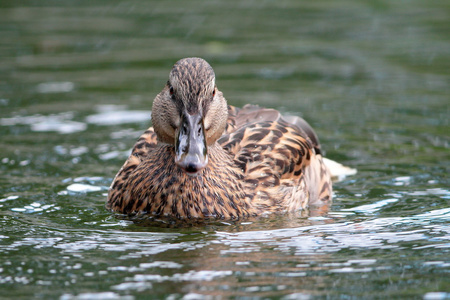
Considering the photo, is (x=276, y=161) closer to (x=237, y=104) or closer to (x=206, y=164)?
(x=206, y=164)

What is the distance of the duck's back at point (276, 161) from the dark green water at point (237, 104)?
1.04ft

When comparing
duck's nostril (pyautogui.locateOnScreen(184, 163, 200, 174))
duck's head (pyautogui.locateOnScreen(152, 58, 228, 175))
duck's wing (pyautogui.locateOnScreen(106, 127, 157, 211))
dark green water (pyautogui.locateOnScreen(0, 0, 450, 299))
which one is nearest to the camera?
dark green water (pyautogui.locateOnScreen(0, 0, 450, 299))

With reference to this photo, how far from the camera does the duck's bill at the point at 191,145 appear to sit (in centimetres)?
719

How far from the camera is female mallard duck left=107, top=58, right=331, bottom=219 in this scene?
7551 millimetres

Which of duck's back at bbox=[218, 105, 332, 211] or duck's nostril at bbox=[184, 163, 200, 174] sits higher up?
duck's nostril at bbox=[184, 163, 200, 174]

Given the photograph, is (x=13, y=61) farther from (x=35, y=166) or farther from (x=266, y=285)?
(x=266, y=285)

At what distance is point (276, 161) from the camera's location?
8.60m

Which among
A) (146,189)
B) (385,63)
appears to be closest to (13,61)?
(385,63)

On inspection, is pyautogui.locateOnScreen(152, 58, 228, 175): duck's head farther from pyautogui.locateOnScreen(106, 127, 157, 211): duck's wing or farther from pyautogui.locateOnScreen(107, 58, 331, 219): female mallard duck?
pyautogui.locateOnScreen(106, 127, 157, 211): duck's wing

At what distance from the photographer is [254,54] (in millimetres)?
16078

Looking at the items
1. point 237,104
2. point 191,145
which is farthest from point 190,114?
point 237,104

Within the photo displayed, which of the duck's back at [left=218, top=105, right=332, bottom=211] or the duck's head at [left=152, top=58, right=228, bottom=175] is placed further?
the duck's back at [left=218, top=105, right=332, bottom=211]

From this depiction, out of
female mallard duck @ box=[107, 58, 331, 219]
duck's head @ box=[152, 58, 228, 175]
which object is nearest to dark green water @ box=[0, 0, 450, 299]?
female mallard duck @ box=[107, 58, 331, 219]

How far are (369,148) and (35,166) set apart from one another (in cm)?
429
